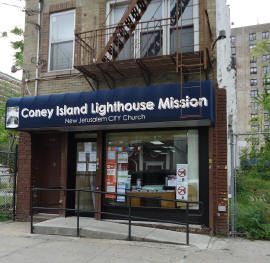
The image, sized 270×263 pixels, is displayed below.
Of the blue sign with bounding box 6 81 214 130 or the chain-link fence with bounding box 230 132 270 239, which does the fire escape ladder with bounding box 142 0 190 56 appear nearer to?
the blue sign with bounding box 6 81 214 130

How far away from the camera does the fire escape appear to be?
8.95 m

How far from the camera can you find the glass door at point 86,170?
10.6 m

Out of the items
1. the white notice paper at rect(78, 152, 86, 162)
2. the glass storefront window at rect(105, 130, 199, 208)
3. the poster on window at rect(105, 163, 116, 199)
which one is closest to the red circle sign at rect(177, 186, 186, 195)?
the glass storefront window at rect(105, 130, 199, 208)

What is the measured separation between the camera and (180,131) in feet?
31.4

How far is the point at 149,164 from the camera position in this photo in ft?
32.4

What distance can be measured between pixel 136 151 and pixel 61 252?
11.9ft

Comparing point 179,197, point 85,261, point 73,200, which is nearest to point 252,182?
point 179,197

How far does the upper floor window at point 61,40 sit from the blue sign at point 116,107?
1.70 metres

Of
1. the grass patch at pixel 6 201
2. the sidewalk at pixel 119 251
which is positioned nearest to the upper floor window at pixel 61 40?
the grass patch at pixel 6 201

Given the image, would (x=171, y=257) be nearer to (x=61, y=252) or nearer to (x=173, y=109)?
(x=61, y=252)

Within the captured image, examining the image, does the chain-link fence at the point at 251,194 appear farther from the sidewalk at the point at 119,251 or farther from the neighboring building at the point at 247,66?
the neighboring building at the point at 247,66

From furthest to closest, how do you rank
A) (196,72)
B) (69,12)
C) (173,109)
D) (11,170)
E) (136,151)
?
(11,170) < (69,12) < (136,151) < (196,72) < (173,109)

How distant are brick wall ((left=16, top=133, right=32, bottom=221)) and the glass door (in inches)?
56.3

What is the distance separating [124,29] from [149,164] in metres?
3.62
